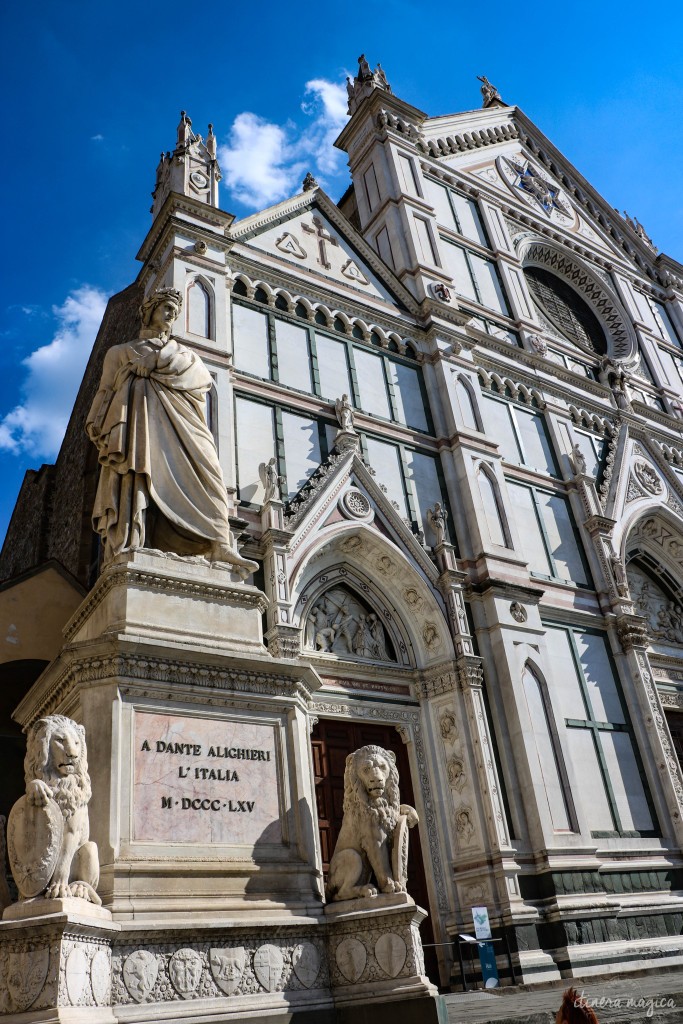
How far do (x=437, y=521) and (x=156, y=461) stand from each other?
7.74 metres

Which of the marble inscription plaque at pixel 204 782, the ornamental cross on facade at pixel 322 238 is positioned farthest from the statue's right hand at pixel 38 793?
the ornamental cross on facade at pixel 322 238

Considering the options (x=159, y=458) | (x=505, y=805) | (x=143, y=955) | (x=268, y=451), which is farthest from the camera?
(x=268, y=451)

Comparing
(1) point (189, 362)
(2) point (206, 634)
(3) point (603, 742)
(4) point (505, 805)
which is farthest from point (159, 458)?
(3) point (603, 742)

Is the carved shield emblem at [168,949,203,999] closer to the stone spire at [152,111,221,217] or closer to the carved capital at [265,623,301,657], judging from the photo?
the carved capital at [265,623,301,657]

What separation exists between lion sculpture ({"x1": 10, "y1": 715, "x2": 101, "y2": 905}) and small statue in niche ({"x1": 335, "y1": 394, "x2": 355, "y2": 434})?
9.67 meters

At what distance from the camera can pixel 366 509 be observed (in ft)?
45.7

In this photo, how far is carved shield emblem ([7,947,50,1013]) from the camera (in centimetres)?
458

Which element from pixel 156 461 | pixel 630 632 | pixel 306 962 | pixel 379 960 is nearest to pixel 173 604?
pixel 156 461

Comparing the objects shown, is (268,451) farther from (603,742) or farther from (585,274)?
(585,274)

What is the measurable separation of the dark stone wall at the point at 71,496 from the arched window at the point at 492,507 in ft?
22.8

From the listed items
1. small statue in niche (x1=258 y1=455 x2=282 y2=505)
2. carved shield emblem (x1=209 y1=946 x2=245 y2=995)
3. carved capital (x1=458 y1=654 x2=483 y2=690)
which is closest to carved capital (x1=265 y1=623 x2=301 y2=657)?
small statue in niche (x1=258 y1=455 x2=282 y2=505)

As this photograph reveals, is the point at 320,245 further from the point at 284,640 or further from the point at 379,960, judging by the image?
the point at 379,960

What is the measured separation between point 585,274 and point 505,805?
1763 centimetres

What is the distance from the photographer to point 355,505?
13836 millimetres
